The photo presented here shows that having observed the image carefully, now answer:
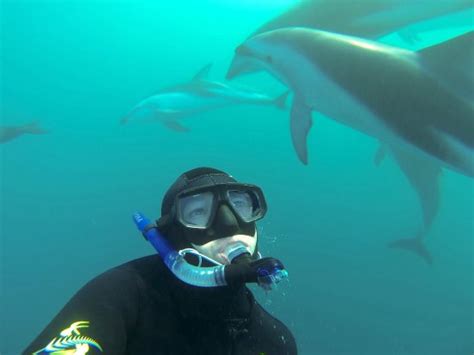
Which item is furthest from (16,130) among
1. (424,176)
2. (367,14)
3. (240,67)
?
(424,176)

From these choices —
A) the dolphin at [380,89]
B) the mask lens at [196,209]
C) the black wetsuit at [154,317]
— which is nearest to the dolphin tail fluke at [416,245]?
the dolphin at [380,89]

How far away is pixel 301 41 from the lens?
4.67 metres

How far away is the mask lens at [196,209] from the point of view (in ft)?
7.01

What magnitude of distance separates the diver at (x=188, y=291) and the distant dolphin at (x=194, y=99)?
7.19 metres

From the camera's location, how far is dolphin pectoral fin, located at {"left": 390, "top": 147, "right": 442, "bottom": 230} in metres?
5.94

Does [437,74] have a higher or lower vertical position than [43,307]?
higher

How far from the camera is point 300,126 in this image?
547 cm

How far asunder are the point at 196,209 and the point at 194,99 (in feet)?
30.6

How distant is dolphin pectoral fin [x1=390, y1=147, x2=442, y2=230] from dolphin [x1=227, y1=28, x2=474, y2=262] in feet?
5.11

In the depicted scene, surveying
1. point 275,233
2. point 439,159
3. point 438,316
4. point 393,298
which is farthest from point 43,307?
point 439,159

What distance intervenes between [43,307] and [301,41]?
1536 centimetres

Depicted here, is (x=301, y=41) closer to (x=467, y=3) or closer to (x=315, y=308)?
(x=467, y=3)

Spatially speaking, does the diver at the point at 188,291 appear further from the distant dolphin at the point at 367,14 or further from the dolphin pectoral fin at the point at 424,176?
the distant dolphin at the point at 367,14

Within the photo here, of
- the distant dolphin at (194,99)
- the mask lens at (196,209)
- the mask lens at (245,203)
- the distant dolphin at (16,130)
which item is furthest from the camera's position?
the distant dolphin at (16,130)
